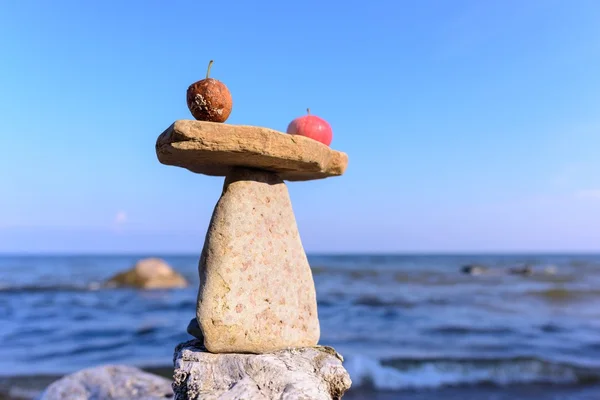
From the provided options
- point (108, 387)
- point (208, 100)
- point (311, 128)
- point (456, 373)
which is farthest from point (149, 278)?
point (208, 100)

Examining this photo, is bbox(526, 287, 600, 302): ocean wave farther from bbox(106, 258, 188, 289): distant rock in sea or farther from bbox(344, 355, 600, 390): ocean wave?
bbox(106, 258, 188, 289): distant rock in sea

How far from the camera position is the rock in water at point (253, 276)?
10.4 feet

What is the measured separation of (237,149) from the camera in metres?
3.12

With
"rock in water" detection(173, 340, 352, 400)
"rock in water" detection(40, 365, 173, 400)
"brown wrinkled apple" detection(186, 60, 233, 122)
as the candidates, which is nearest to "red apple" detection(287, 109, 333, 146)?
"brown wrinkled apple" detection(186, 60, 233, 122)

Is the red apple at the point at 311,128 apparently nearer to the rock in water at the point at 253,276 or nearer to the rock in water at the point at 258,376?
the rock in water at the point at 253,276

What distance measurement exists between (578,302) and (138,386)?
16.1 meters

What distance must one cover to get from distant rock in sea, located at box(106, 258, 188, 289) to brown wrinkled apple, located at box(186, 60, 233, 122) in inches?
703

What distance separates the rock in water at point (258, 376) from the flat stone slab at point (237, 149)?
4.42 feet

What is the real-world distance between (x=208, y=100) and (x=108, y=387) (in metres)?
3.78

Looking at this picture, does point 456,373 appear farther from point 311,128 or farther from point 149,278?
point 149,278

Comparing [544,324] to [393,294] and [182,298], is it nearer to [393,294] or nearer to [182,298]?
[393,294]

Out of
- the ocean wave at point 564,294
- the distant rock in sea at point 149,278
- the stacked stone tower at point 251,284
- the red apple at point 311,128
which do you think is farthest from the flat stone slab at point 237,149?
the distant rock in sea at point 149,278

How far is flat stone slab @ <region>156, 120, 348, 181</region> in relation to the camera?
3.06m

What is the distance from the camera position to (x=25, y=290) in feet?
68.9
